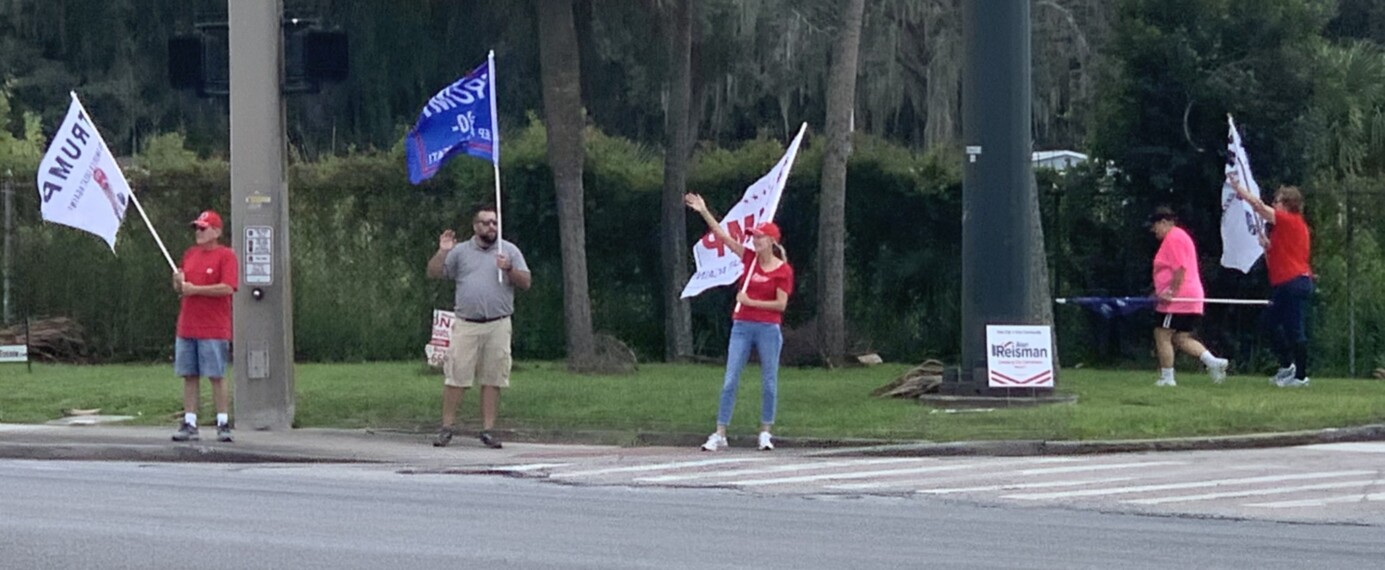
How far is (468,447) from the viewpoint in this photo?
1650cm

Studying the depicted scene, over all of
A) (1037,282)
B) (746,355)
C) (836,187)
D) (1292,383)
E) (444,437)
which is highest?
(836,187)

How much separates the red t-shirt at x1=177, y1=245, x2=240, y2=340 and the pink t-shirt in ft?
27.3

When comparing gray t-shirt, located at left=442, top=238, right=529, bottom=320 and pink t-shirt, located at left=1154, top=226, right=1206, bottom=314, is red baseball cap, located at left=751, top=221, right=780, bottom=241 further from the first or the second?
pink t-shirt, located at left=1154, top=226, right=1206, bottom=314

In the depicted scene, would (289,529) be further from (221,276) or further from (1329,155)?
(1329,155)

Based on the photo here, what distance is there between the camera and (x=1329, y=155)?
2412 centimetres

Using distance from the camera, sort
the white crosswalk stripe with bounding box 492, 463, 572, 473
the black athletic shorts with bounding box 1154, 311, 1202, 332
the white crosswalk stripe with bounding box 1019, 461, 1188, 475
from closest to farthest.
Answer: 1. the white crosswalk stripe with bounding box 1019, 461, 1188, 475
2. the white crosswalk stripe with bounding box 492, 463, 572, 473
3. the black athletic shorts with bounding box 1154, 311, 1202, 332

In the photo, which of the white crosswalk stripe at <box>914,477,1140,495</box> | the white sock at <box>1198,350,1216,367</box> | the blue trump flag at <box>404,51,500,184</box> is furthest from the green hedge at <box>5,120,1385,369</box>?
the white crosswalk stripe at <box>914,477,1140,495</box>

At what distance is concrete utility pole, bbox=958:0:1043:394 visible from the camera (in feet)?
59.6

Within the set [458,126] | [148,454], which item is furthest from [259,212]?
[148,454]

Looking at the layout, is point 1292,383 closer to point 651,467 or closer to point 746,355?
point 746,355

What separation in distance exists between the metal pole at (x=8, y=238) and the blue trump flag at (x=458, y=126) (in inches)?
323

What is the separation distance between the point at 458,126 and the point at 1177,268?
658 centimetres

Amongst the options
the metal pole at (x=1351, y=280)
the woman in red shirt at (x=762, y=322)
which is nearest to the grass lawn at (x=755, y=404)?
the woman in red shirt at (x=762, y=322)

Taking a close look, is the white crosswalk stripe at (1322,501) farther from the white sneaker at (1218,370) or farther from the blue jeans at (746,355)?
the white sneaker at (1218,370)
